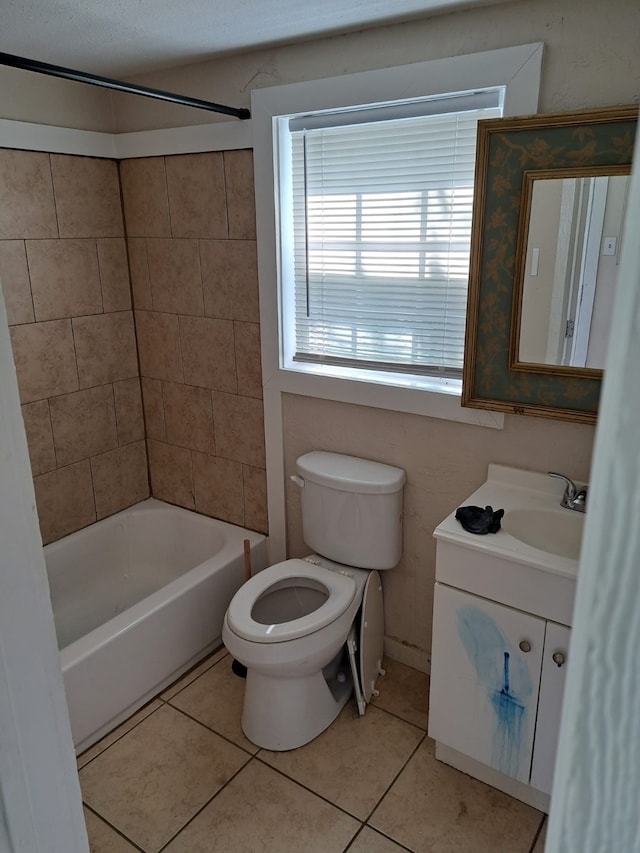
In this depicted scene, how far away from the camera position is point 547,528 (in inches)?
78.0

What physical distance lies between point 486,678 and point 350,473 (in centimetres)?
83

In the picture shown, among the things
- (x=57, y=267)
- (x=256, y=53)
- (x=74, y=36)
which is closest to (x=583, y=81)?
(x=256, y=53)

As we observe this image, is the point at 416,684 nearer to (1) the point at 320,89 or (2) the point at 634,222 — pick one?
(1) the point at 320,89

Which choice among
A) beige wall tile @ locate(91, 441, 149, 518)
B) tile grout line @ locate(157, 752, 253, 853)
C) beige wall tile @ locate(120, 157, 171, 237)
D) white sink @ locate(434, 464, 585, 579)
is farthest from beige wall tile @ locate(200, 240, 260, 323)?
tile grout line @ locate(157, 752, 253, 853)

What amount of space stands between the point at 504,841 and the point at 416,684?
685mm

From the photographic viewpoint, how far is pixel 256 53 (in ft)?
7.50

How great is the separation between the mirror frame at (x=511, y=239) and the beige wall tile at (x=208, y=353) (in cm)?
108

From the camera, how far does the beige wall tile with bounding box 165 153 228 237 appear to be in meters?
2.52

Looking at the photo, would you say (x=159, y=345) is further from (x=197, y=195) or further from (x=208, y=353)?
(x=197, y=195)

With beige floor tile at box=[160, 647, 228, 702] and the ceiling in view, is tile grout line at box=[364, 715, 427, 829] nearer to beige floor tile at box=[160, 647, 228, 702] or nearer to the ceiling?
beige floor tile at box=[160, 647, 228, 702]

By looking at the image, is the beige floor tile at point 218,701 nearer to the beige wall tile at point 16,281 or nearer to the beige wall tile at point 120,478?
the beige wall tile at point 120,478

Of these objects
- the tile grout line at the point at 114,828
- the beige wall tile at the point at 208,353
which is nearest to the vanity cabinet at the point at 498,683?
the tile grout line at the point at 114,828

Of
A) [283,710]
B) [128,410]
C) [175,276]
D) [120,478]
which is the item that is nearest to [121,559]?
[120,478]

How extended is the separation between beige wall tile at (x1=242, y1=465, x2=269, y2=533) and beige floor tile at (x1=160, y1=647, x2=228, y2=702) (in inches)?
21.8
